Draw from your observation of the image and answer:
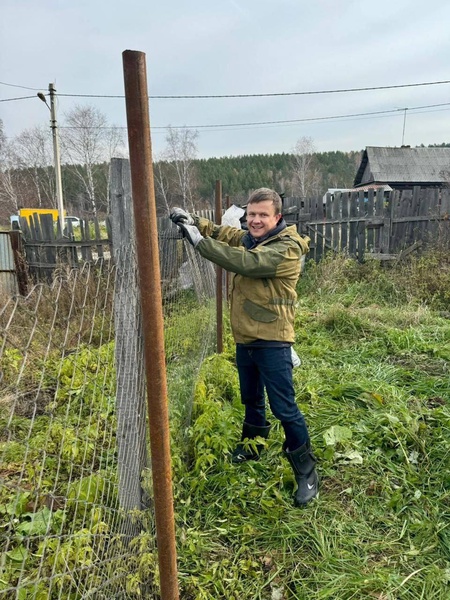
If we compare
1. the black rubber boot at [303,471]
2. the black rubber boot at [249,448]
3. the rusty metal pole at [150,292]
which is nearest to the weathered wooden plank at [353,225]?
the black rubber boot at [249,448]

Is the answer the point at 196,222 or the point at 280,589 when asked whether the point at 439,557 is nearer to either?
the point at 280,589

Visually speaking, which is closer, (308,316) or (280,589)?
(280,589)

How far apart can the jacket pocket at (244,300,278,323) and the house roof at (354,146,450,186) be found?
34369 mm

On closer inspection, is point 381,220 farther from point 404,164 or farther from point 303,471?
point 404,164

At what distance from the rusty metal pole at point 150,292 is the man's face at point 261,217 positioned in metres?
1.41

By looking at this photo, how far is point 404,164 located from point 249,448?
37.3 metres

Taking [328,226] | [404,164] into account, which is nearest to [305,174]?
[404,164]

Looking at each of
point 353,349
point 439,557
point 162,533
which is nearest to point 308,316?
point 353,349

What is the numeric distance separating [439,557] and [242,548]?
1020mm

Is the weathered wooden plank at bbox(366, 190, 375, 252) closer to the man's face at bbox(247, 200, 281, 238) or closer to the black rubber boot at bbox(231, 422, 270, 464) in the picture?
the black rubber boot at bbox(231, 422, 270, 464)

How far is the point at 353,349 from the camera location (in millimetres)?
5086

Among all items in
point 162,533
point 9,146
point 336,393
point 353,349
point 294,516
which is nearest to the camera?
point 162,533

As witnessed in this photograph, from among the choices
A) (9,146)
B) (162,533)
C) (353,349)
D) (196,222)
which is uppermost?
(9,146)

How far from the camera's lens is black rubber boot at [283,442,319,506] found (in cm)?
246
